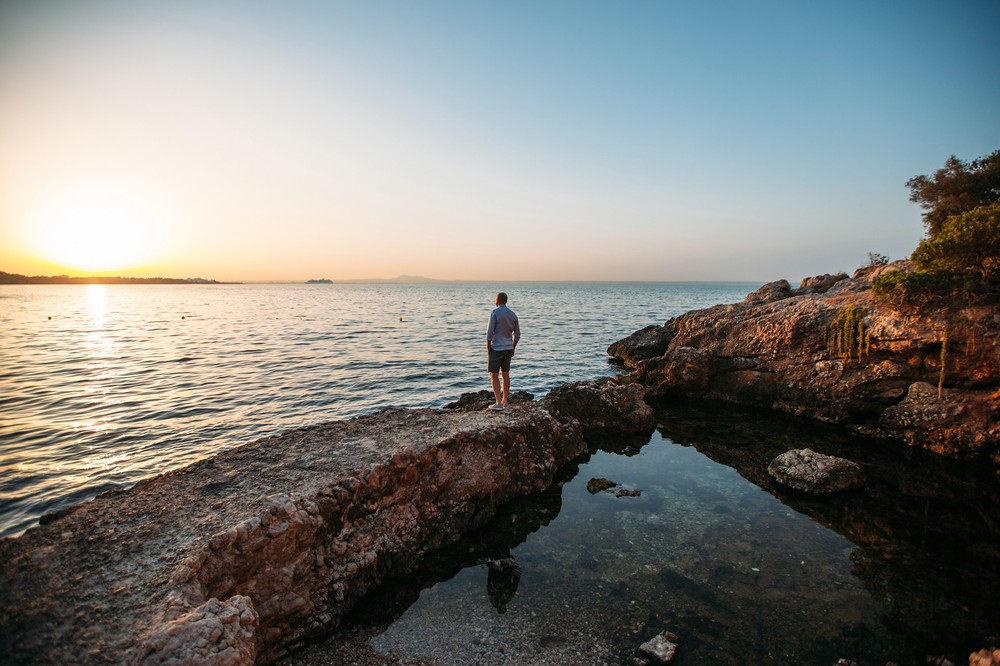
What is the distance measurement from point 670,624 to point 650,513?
3.17 meters

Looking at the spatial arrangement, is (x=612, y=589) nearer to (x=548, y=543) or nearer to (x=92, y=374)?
(x=548, y=543)

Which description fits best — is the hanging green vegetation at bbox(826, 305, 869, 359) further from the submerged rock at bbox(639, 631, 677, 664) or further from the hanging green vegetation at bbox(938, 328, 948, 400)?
the submerged rock at bbox(639, 631, 677, 664)

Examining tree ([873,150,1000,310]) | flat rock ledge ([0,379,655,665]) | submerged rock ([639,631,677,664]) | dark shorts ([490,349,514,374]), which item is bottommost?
submerged rock ([639,631,677,664])

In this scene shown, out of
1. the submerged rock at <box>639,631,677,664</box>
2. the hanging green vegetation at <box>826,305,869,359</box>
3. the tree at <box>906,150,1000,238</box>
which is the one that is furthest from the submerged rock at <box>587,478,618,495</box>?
the tree at <box>906,150,1000,238</box>

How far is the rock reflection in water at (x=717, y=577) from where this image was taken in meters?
5.56

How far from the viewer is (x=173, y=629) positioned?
414cm

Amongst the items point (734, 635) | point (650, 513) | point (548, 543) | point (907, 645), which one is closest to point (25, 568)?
point (548, 543)

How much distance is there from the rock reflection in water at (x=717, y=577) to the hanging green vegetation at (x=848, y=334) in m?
4.50

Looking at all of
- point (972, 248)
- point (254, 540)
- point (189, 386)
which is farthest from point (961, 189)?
point (189, 386)

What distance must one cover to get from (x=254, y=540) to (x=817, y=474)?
37.1ft

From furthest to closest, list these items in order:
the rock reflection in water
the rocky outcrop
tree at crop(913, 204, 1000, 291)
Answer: tree at crop(913, 204, 1000, 291) < the rocky outcrop < the rock reflection in water

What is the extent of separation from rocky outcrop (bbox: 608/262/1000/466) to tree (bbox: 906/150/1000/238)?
441cm

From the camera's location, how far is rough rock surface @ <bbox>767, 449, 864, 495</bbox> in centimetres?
946

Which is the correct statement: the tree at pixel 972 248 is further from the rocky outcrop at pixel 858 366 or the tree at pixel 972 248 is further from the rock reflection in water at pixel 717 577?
the rock reflection in water at pixel 717 577
